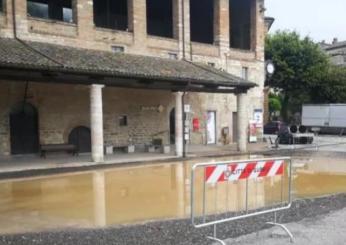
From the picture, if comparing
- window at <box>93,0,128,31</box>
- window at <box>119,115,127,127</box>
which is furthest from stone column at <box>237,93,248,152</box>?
window at <box>93,0,128,31</box>

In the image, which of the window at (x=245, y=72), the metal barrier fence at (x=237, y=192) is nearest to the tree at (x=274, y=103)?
the window at (x=245, y=72)

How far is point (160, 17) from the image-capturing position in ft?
97.1

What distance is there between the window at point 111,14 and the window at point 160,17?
7.34 feet

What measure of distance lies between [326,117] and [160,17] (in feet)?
73.0

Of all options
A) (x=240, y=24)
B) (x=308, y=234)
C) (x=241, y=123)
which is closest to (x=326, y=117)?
(x=240, y=24)

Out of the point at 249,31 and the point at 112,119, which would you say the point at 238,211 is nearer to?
the point at 112,119

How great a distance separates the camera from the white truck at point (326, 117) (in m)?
42.8

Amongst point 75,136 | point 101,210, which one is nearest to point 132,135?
point 75,136

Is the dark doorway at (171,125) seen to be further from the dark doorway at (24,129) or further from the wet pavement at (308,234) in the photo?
the wet pavement at (308,234)

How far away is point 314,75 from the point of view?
152 feet

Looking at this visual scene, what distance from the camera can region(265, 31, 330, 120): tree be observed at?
46.2 metres

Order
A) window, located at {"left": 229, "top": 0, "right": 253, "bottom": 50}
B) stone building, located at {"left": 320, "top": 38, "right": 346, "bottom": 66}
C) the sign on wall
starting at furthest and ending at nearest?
1. stone building, located at {"left": 320, "top": 38, "right": 346, "bottom": 66}
2. window, located at {"left": 229, "top": 0, "right": 253, "bottom": 50}
3. the sign on wall

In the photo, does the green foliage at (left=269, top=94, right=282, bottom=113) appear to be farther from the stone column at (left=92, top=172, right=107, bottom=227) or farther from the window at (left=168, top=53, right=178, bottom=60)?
the stone column at (left=92, top=172, right=107, bottom=227)

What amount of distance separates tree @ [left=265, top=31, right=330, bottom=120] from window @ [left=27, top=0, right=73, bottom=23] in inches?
1061
